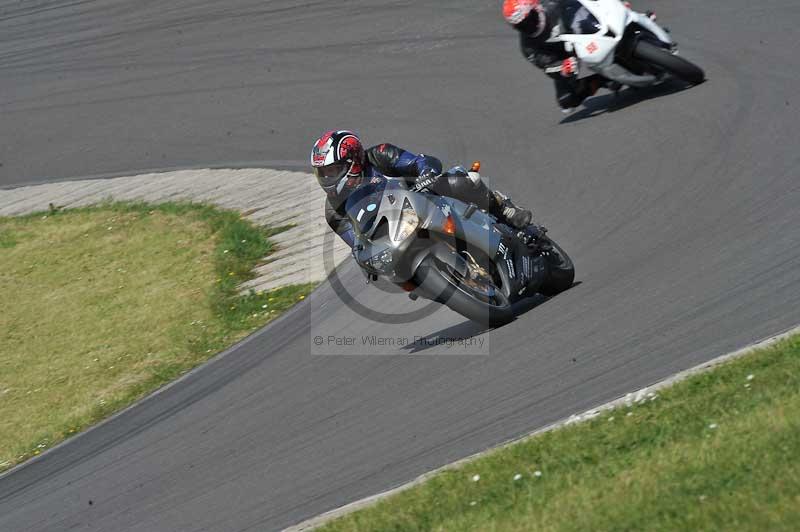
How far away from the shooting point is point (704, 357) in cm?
668

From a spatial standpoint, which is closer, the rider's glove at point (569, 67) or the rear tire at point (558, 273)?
the rear tire at point (558, 273)

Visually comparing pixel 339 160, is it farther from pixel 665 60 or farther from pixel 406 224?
pixel 665 60

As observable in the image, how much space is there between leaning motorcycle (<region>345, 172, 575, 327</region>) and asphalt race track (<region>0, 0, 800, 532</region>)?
0.32 meters

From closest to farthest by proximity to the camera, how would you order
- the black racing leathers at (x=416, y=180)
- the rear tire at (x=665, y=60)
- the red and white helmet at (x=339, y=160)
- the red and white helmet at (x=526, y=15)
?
the red and white helmet at (x=339, y=160), the black racing leathers at (x=416, y=180), the rear tire at (x=665, y=60), the red and white helmet at (x=526, y=15)

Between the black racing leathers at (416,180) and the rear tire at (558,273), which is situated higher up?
the black racing leathers at (416,180)

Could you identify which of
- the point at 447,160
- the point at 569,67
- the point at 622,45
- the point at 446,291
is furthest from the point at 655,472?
the point at 447,160

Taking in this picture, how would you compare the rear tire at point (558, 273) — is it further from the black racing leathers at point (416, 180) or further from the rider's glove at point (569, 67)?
the rider's glove at point (569, 67)

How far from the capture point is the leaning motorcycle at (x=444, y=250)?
25.8 feet

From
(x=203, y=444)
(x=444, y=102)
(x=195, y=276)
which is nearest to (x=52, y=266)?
(x=195, y=276)

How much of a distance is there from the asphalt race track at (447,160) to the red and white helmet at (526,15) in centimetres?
113

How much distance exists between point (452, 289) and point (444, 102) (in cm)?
741

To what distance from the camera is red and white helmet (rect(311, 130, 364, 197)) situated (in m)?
8.27

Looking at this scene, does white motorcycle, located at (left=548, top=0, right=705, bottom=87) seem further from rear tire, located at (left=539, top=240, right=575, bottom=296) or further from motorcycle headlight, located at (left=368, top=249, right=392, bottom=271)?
motorcycle headlight, located at (left=368, top=249, right=392, bottom=271)

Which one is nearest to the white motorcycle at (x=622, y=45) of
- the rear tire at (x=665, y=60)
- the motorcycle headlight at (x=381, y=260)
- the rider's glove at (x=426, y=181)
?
the rear tire at (x=665, y=60)
